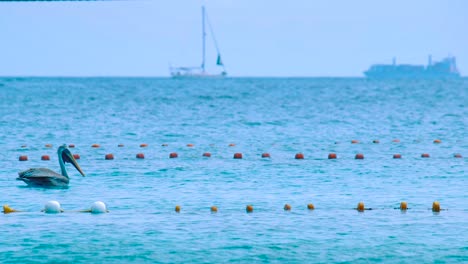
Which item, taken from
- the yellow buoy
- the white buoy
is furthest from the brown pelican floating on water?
the yellow buoy

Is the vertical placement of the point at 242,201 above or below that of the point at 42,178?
below

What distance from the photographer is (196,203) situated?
55.9 feet

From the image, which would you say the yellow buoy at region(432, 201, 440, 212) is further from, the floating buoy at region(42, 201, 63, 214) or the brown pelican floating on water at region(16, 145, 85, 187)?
the brown pelican floating on water at region(16, 145, 85, 187)

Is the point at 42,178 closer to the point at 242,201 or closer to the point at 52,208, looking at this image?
the point at 52,208

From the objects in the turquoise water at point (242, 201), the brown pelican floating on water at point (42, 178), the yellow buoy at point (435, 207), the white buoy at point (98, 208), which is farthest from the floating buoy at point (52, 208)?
the yellow buoy at point (435, 207)

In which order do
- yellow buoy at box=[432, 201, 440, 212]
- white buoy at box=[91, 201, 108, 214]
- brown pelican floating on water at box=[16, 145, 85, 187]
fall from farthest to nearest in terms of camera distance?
1. brown pelican floating on water at box=[16, 145, 85, 187]
2. yellow buoy at box=[432, 201, 440, 212]
3. white buoy at box=[91, 201, 108, 214]

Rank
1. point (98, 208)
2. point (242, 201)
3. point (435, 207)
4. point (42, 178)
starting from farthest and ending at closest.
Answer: point (42, 178), point (242, 201), point (435, 207), point (98, 208)

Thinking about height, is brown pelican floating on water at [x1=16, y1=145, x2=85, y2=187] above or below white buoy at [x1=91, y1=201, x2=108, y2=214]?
above

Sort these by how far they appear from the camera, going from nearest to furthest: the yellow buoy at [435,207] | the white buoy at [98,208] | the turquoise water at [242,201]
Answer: the turquoise water at [242,201] → the white buoy at [98,208] → the yellow buoy at [435,207]

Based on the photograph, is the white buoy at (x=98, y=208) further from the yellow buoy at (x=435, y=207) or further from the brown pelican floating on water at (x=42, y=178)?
the yellow buoy at (x=435, y=207)

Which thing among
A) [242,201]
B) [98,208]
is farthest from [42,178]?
[242,201]

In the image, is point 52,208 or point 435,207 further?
point 435,207

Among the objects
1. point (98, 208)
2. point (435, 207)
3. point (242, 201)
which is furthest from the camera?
point (242, 201)

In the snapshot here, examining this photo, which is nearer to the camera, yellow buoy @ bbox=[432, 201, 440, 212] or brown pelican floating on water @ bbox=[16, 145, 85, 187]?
yellow buoy @ bbox=[432, 201, 440, 212]
